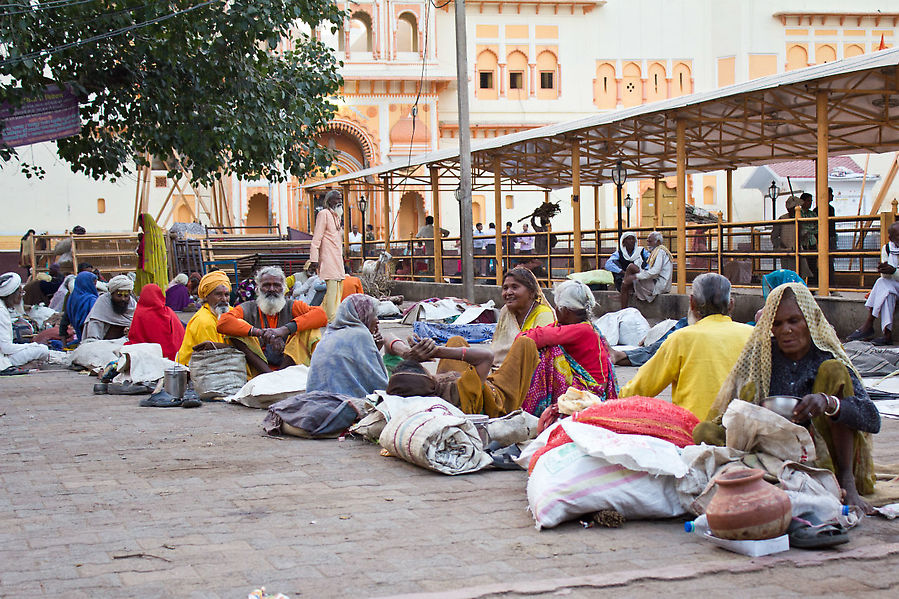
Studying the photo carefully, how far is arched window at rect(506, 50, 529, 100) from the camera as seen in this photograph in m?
39.3

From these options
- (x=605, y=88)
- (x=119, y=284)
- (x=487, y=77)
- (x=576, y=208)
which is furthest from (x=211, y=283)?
(x=605, y=88)

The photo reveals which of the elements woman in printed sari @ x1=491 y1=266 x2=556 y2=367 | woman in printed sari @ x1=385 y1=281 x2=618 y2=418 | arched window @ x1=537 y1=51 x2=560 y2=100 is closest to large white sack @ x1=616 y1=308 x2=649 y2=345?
woman in printed sari @ x1=491 y1=266 x2=556 y2=367

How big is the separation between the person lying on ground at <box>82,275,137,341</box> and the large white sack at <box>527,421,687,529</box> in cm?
723

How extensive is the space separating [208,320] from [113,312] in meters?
2.62

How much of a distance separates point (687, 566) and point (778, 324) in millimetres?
1162

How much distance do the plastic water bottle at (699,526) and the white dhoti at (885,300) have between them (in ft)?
22.3

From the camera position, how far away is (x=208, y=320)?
826 centimetres

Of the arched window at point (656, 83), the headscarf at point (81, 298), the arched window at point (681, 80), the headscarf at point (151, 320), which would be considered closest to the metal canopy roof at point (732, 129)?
the headscarf at point (151, 320)

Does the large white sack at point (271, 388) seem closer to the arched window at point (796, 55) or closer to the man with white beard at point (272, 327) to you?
the man with white beard at point (272, 327)

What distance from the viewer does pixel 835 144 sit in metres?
15.8

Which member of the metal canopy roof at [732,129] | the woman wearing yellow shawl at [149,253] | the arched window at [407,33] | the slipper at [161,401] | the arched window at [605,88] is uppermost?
the arched window at [407,33]

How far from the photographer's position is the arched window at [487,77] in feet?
128

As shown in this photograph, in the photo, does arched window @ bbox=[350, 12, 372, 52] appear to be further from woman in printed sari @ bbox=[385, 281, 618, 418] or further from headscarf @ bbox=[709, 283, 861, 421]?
headscarf @ bbox=[709, 283, 861, 421]

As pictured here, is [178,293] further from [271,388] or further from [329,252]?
[271,388]
